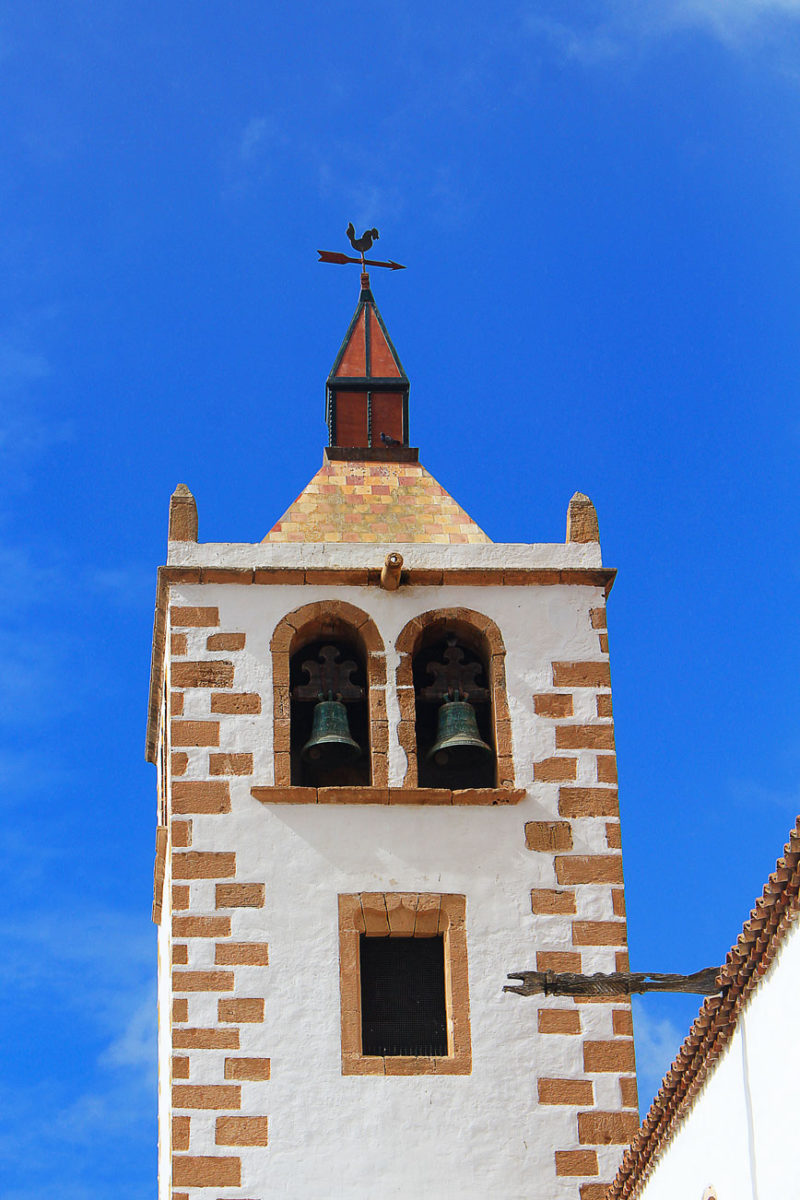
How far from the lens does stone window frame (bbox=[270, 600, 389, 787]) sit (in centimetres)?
2261

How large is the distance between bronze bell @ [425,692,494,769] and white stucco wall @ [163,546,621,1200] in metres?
0.41

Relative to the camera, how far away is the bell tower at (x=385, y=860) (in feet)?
68.7

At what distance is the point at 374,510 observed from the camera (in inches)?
982

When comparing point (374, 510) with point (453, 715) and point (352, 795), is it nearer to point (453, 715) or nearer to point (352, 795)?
point (453, 715)

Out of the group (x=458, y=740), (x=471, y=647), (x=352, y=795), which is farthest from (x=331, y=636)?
(x=352, y=795)

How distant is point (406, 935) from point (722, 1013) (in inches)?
266

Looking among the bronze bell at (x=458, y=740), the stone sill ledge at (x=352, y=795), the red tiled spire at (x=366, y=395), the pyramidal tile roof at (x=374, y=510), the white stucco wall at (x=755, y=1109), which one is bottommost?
the white stucco wall at (x=755, y=1109)

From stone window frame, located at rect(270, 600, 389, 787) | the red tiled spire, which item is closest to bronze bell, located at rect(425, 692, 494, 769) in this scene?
stone window frame, located at rect(270, 600, 389, 787)

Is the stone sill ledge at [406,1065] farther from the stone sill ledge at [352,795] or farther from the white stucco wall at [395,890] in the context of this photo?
the stone sill ledge at [352,795]

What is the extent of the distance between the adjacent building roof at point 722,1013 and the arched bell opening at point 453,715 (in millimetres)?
5336

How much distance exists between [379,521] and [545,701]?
2.90 meters

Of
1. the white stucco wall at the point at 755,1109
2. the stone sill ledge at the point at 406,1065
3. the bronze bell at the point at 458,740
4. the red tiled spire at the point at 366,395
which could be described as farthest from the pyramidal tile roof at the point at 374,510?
the white stucco wall at the point at 755,1109

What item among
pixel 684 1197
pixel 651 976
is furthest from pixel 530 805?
pixel 684 1197

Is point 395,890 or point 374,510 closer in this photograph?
point 395,890
